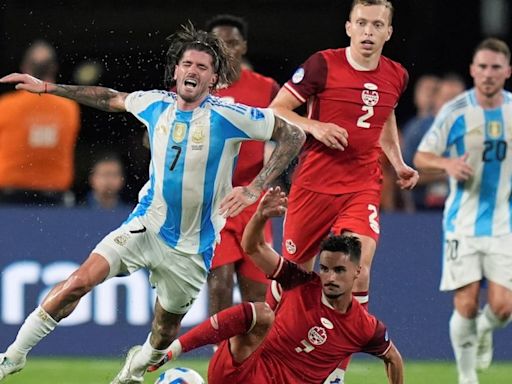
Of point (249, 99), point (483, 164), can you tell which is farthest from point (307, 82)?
point (483, 164)

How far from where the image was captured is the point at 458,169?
12102 mm

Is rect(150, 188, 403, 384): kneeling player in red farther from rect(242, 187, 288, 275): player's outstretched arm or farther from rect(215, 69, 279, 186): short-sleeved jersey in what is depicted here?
rect(215, 69, 279, 186): short-sleeved jersey

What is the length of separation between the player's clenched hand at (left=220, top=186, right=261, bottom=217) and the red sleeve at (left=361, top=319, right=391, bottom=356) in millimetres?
1284

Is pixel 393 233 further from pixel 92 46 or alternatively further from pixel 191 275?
pixel 92 46

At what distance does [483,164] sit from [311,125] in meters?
2.53

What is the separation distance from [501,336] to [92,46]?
21.3 feet

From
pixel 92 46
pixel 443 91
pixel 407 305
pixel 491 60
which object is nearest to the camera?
pixel 491 60

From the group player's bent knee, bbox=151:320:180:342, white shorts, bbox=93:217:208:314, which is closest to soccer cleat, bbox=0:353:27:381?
white shorts, bbox=93:217:208:314

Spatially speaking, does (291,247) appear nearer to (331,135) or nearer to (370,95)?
(331,135)

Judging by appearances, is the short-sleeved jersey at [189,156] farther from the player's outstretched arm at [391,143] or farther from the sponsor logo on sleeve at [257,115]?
the player's outstretched arm at [391,143]

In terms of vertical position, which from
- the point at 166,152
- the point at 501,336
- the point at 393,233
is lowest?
the point at 501,336

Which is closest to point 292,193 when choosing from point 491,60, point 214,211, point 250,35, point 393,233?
point 214,211

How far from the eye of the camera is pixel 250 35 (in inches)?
723

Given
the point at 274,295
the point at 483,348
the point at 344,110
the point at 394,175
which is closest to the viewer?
the point at 344,110
